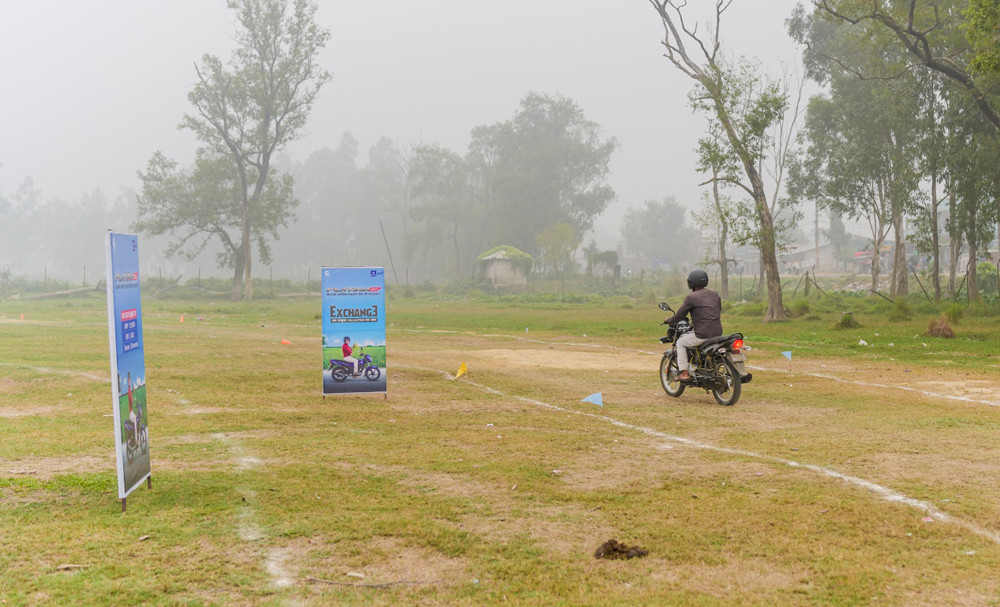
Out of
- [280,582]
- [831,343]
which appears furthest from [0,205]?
[280,582]

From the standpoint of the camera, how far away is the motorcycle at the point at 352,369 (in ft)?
40.7

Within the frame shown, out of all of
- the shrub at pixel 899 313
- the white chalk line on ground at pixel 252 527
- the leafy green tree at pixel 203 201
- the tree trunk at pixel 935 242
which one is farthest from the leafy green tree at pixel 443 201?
the white chalk line on ground at pixel 252 527

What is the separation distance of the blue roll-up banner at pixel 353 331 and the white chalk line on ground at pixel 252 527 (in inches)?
158

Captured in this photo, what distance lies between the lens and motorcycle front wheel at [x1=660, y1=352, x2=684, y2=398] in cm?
1270

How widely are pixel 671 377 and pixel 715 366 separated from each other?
Result: 3.16ft

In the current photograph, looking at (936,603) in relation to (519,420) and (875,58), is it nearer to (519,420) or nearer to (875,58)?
(519,420)

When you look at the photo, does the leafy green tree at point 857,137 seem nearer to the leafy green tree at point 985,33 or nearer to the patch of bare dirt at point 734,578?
the leafy green tree at point 985,33

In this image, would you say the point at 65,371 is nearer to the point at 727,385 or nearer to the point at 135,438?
the point at 135,438

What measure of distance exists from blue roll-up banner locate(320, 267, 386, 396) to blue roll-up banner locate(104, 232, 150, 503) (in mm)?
5718

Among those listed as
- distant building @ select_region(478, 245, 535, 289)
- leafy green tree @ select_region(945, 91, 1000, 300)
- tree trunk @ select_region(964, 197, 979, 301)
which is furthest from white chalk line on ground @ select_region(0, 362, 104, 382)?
distant building @ select_region(478, 245, 535, 289)

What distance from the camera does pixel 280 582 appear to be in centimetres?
466

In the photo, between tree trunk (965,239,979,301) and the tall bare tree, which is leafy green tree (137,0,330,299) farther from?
tree trunk (965,239,979,301)

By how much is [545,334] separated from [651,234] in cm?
12227

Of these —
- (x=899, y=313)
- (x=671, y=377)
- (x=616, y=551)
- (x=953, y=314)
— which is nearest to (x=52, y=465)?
(x=616, y=551)
